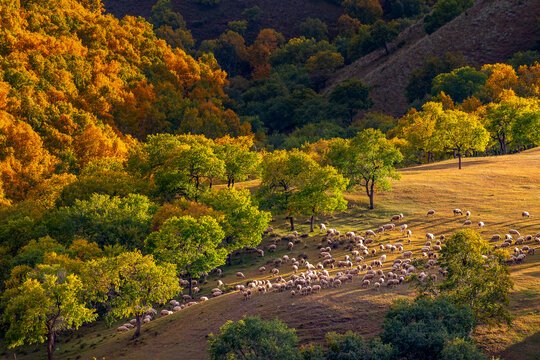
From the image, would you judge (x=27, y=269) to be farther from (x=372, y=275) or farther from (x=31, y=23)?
(x=31, y=23)

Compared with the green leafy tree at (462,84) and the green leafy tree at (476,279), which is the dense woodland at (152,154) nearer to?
the green leafy tree at (462,84)

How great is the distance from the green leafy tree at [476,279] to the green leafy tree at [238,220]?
32.1 m

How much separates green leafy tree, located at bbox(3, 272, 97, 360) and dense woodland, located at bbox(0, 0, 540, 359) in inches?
6.2

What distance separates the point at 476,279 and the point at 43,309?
37.1m

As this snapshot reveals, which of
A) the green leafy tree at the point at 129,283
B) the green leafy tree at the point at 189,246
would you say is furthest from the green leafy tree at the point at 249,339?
the green leafy tree at the point at 189,246

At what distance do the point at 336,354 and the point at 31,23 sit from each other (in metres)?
131

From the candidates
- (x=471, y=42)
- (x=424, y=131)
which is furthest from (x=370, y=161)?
(x=471, y=42)

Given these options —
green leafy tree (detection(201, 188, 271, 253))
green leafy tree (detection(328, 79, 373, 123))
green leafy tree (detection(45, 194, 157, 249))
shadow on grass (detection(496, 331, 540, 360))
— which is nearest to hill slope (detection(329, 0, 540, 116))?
green leafy tree (detection(328, 79, 373, 123))

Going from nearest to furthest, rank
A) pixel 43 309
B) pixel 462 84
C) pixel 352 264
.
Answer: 1. pixel 43 309
2. pixel 352 264
3. pixel 462 84

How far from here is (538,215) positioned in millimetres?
63094

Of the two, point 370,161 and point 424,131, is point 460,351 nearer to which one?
point 370,161

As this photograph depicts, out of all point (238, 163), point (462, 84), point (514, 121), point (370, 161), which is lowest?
point (370, 161)

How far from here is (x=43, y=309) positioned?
46.1 m

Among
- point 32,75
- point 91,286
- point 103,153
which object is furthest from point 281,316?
point 32,75
